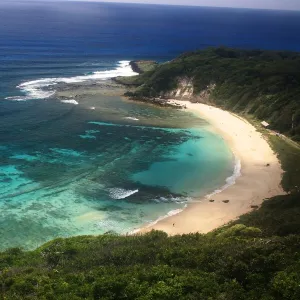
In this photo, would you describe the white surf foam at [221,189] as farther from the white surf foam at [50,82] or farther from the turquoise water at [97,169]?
the white surf foam at [50,82]

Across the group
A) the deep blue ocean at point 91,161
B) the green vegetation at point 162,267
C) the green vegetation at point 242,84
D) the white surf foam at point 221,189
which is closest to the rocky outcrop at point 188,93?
the green vegetation at point 242,84

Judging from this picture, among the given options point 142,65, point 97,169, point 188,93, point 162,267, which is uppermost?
point 142,65

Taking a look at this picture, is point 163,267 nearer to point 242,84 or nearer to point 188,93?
point 242,84

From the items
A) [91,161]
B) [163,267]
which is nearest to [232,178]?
[91,161]

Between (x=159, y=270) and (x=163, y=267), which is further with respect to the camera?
(x=163, y=267)

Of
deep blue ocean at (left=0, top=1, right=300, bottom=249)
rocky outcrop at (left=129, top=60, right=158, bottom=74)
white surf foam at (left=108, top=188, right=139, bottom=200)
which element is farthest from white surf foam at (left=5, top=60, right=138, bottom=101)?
white surf foam at (left=108, top=188, right=139, bottom=200)

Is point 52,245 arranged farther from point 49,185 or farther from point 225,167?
point 225,167
